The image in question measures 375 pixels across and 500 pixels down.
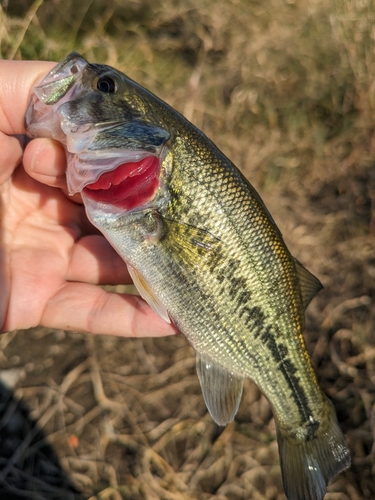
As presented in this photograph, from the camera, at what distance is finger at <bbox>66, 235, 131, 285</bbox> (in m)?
2.57

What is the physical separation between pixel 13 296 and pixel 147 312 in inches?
29.5

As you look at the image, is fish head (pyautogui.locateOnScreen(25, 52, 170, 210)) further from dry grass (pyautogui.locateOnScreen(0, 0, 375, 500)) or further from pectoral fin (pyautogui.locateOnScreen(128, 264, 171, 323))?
dry grass (pyautogui.locateOnScreen(0, 0, 375, 500))

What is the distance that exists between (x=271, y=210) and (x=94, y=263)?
2600 mm

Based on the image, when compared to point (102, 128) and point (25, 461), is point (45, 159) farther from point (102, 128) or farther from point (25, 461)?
point (25, 461)

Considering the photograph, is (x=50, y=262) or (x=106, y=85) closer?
(x=106, y=85)

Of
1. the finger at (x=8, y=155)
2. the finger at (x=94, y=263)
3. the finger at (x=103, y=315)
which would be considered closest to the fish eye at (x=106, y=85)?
the finger at (x=8, y=155)

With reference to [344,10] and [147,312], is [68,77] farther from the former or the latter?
[344,10]

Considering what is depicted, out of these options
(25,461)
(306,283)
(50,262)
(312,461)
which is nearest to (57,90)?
(50,262)

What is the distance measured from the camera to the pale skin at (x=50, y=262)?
223 cm

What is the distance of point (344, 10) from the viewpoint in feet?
15.6

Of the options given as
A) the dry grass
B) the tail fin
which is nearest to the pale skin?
the tail fin

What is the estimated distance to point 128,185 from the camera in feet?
6.17

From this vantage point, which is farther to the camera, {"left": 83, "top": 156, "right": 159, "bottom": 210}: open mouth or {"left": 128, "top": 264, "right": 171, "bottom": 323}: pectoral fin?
{"left": 128, "top": 264, "right": 171, "bottom": 323}: pectoral fin

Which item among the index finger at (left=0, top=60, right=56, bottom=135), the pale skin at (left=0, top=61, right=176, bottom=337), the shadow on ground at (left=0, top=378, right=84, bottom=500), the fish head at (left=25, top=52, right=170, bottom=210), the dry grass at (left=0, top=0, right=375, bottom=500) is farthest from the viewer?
the dry grass at (left=0, top=0, right=375, bottom=500)
